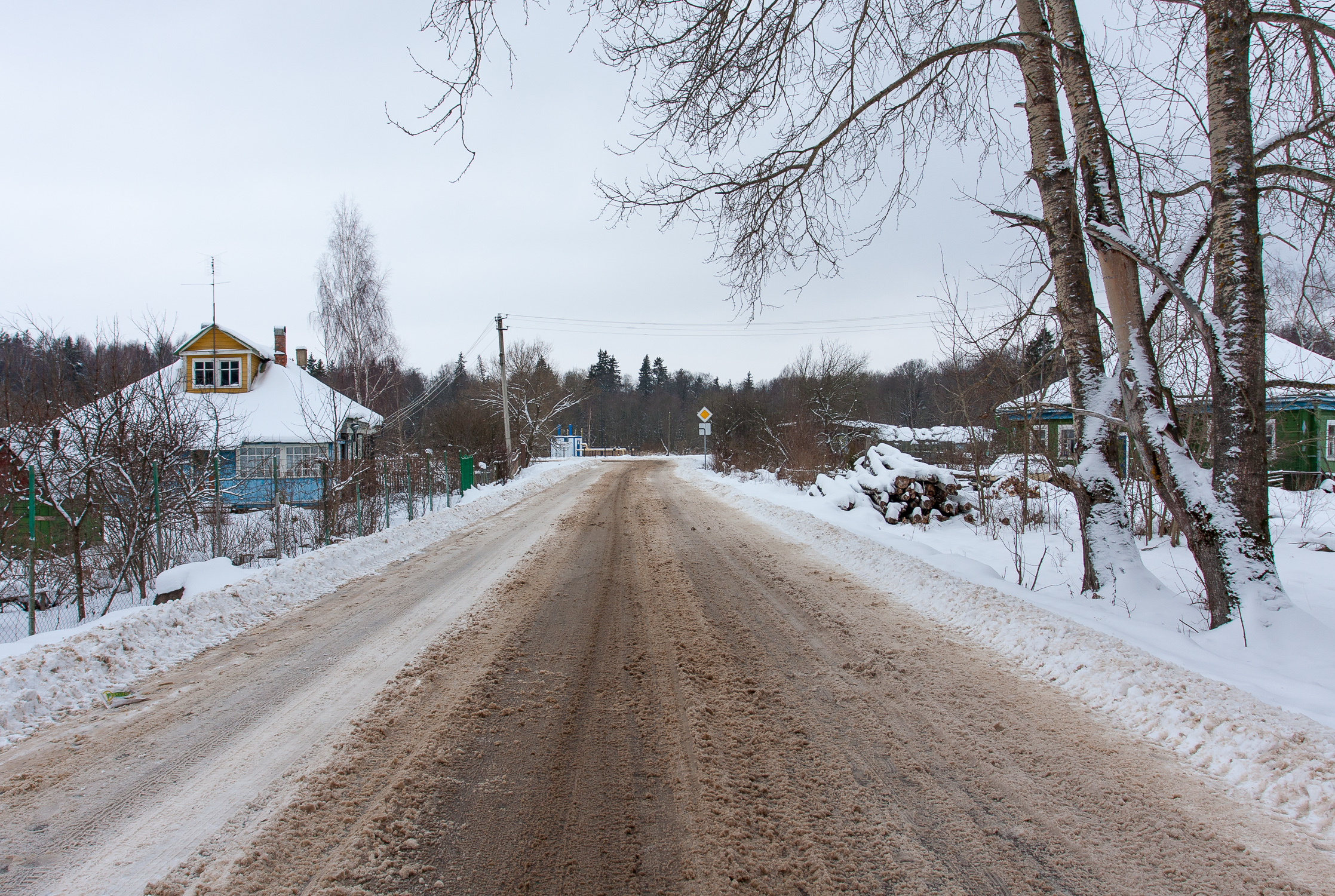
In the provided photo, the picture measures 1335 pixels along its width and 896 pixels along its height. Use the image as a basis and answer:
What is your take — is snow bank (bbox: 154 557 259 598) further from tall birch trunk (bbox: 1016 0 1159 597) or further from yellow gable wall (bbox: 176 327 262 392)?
yellow gable wall (bbox: 176 327 262 392)

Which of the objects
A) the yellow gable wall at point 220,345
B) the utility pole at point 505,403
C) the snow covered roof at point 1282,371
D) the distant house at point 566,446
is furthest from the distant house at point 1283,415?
the distant house at point 566,446

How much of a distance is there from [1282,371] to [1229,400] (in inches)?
730

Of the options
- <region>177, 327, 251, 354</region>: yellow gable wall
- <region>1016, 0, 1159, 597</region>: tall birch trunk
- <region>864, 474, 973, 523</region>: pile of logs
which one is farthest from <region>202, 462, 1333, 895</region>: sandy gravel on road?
<region>177, 327, 251, 354</region>: yellow gable wall

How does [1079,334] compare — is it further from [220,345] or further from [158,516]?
[220,345]

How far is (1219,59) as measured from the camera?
17.6 ft

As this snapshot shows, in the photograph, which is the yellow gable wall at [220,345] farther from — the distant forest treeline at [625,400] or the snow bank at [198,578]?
the snow bank at [198,578]

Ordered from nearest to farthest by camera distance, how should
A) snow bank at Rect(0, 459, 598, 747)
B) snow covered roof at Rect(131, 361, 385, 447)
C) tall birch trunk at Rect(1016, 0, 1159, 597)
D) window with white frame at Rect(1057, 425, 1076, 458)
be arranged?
snow bank at Rect(0, 459, 598, 747)
tall birch trunk at Rect(1016, 0, 1159, 597)
snow covered roof at Rect(131, 361, 385, 447)
window with white frame at Rect(1057, 425, 1076, 458)

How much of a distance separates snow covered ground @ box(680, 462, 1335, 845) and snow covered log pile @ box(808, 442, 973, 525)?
10.9ft

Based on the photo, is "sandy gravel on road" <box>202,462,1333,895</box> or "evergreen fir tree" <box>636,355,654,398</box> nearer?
"sandy gravel on road" <box>202,462,1333,895</box>

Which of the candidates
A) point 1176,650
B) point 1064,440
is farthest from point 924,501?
point 1064,440

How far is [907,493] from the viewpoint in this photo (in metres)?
13.3

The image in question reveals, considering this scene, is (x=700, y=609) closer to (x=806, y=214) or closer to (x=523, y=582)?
(x=523, y=582)

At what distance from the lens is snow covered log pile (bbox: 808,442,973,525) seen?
13.2m

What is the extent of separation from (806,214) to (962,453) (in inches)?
452
